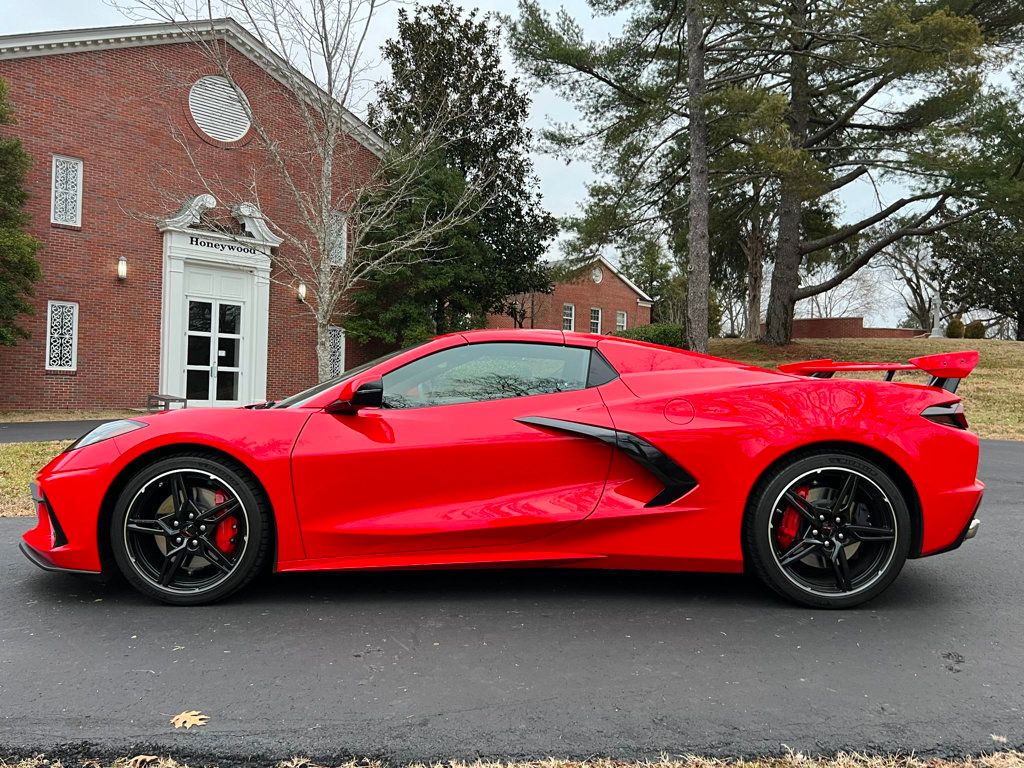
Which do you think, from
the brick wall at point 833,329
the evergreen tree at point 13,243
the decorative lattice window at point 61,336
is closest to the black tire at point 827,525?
the evergreen tree at point 13,243

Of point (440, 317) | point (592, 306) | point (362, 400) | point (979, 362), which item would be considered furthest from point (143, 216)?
point (592, 306)

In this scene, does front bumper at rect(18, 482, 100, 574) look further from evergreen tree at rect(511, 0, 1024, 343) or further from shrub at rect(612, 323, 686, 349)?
shrub at rect(612, 323, 686, 349)

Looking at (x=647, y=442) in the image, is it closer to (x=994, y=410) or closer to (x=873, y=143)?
(x=994, y=410)

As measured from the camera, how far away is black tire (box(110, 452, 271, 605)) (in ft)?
10.3

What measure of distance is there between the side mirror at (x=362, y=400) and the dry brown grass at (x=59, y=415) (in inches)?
494

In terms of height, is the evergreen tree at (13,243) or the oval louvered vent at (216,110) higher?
the oval louvered vent at (216,110)

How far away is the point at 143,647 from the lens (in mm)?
2729

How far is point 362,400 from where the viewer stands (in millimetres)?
3186

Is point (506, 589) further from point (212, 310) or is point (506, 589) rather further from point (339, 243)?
point (212, 310)

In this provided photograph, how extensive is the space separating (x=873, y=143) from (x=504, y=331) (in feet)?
65.9

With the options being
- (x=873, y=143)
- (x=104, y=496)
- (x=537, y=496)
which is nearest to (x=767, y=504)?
(x=537, y=496)

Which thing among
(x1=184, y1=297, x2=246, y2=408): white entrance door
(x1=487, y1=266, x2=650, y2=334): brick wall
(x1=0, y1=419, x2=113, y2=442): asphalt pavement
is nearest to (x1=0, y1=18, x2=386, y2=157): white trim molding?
(x1=184, y1=297, x2=246, y2=408): white entrance door

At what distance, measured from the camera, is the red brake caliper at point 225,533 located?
10.4ft

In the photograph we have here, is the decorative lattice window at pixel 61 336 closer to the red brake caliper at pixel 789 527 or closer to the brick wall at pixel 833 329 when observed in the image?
the red brake caliper at pixel 789 527
